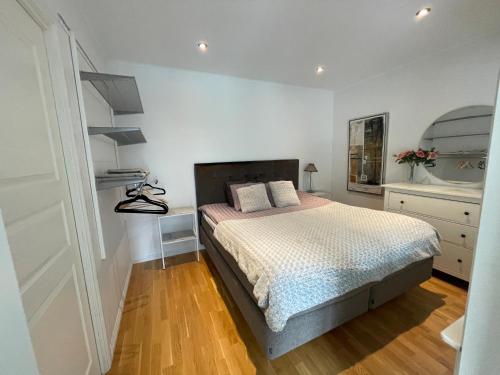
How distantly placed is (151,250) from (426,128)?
3.98m

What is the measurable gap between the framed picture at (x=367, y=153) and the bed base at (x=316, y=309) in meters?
1.64

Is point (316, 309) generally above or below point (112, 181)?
below

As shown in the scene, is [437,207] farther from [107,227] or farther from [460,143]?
[107,227]

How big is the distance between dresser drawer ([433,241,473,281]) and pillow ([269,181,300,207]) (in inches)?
64.3

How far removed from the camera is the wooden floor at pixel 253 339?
4.39ft

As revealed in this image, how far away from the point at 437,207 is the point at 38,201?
3258 millimetres

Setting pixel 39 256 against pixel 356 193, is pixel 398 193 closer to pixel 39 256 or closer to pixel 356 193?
pixel 356 193

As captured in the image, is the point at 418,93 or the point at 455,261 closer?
the point at 455,261

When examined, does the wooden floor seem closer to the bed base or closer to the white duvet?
the bed base

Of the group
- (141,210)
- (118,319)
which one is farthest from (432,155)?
(118,319)

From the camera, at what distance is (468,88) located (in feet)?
7.36

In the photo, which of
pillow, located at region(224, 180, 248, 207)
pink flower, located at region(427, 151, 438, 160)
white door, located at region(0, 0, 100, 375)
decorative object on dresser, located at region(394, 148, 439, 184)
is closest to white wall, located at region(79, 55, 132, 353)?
white door, located at region(0, 0, 100, 375)

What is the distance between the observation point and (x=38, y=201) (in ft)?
2.77

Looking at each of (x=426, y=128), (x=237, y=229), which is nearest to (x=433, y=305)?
(x=237, y=229)
